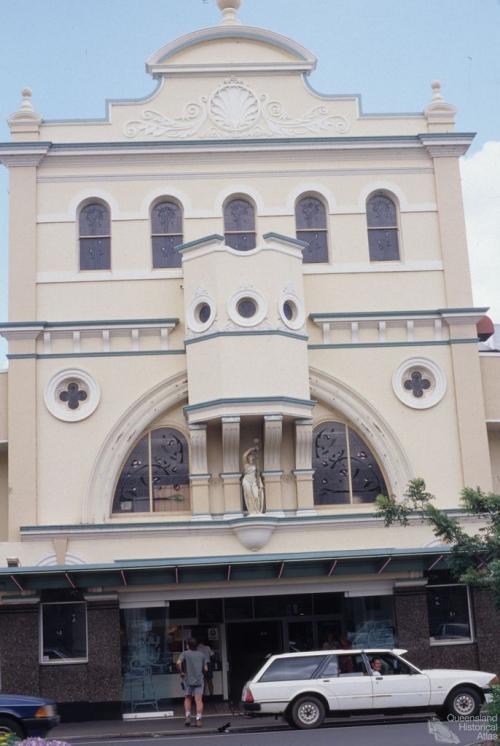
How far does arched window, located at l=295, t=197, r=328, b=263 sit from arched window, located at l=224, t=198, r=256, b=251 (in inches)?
42.7

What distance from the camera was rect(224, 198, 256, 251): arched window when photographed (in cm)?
2825

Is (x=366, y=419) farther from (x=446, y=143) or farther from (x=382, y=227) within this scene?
(x=446, y=143)

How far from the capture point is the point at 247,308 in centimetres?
2664

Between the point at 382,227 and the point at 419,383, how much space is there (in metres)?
3.87

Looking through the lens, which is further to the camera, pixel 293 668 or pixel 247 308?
pixel 247 308

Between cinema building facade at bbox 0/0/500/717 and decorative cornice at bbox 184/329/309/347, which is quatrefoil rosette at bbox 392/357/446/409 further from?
decorative cornice at bbox 184/329/309/347

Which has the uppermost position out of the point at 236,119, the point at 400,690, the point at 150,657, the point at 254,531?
the point at 236,119

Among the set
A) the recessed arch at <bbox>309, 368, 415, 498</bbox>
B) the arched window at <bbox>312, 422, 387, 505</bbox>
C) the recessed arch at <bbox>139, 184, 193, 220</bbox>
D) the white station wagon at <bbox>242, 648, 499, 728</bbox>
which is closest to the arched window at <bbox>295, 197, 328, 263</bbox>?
the recessed arch at <bbox>139, 184, 193, 220</bbox>

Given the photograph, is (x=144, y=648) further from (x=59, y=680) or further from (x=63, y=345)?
(x=63, y=345)

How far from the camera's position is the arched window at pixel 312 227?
2845cm

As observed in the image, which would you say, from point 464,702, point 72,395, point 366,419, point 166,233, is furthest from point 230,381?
point 464,702

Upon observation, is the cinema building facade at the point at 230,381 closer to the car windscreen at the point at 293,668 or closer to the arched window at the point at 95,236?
the arched window at the point at 95,236

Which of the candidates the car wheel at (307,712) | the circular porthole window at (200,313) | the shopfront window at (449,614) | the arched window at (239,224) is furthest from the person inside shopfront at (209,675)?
the arched window at (239,224)

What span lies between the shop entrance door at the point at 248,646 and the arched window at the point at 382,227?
8790mm
